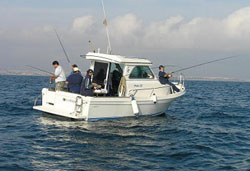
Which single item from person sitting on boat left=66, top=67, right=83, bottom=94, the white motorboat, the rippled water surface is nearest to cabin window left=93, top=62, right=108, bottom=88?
the white motorboat

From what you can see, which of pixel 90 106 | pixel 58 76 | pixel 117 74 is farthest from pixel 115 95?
pixel 58 76

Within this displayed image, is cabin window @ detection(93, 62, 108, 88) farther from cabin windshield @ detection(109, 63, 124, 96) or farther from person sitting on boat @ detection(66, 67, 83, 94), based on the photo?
person sitting on boat @ detection(66, 67, 83, 94)

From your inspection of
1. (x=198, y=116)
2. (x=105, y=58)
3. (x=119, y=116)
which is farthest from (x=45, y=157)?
(x=198, y=116)

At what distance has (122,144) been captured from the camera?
9625mm

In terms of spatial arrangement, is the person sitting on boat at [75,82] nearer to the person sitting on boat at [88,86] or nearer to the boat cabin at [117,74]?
the person sitting on boat at [88,86]

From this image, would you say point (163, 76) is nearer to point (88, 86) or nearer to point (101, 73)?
point (101, 73)

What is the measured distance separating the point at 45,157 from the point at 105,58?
19.8ft

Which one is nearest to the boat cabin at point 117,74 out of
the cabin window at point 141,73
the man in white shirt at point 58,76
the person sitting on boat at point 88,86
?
the cabin window at point 141,73

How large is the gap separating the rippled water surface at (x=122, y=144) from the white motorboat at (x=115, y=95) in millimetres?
398

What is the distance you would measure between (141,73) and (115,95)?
1498 millimetres

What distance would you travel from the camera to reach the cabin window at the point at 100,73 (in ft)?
44.7

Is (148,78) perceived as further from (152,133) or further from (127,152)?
(127,152)

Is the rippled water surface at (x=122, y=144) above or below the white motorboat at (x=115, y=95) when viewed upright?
below

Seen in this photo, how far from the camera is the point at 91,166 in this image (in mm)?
7531
